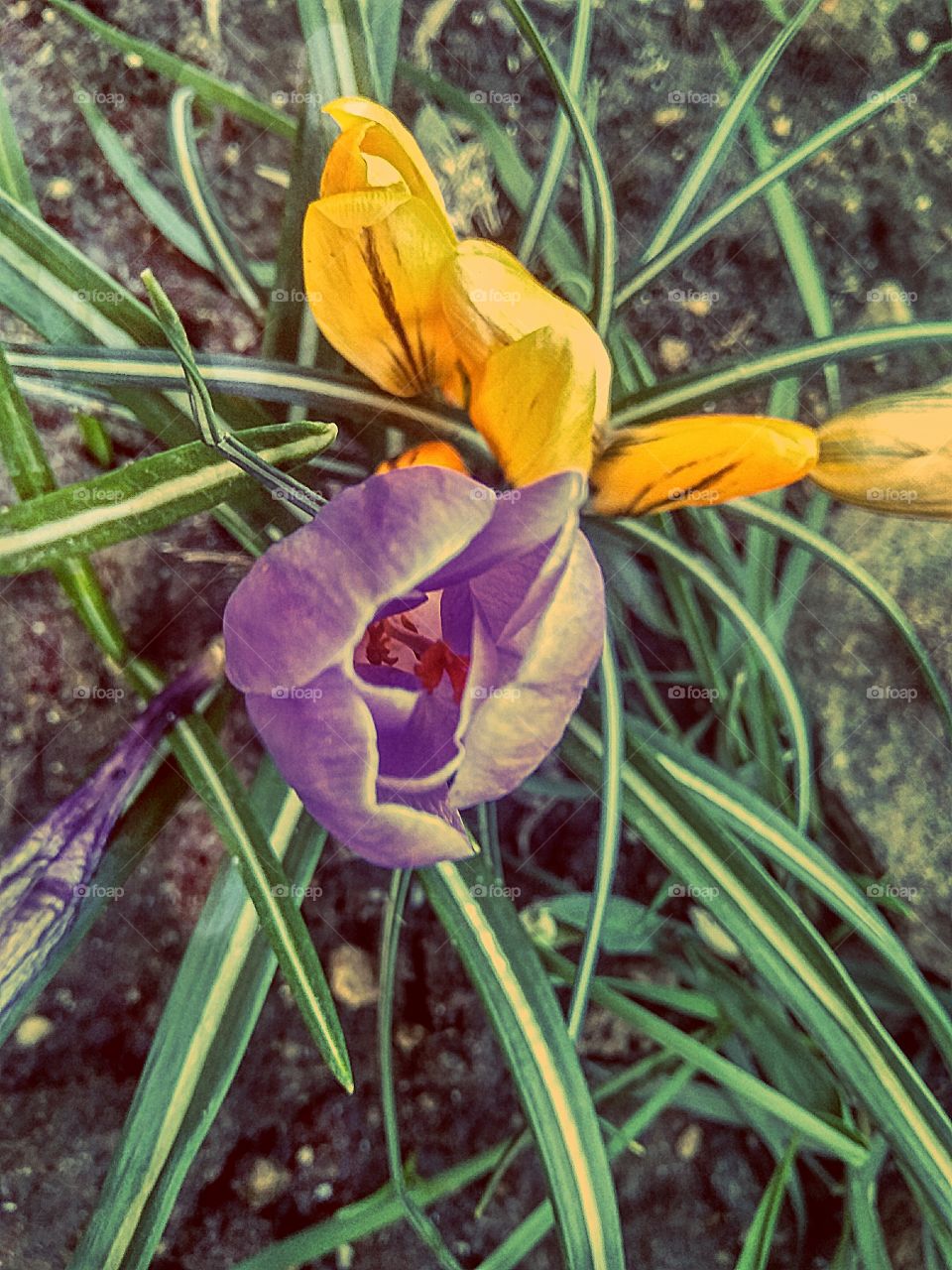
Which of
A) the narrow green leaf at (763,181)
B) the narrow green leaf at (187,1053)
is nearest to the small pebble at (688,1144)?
the narrow green leaf at (187,1053)

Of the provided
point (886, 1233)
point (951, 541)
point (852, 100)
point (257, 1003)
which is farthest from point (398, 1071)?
point (852, 100)

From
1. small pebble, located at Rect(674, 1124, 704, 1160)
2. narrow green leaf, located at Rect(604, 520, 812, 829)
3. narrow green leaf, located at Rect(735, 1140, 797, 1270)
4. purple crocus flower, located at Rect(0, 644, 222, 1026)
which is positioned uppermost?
purple crocus flower, located at Rect(0, 644, 222, 1026)

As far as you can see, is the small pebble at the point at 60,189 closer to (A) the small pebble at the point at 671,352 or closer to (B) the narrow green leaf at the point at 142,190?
(B) the narrow green leaf at the point at 142,190

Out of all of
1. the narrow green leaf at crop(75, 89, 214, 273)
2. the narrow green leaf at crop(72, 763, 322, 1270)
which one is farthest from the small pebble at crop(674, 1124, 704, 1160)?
the narrow green leaf at crop(75, 89, 214, 273)

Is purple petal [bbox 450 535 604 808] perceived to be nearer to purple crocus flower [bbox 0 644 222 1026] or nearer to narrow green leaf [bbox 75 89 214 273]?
purple crocus flower [bbox 0 644 222 1026]

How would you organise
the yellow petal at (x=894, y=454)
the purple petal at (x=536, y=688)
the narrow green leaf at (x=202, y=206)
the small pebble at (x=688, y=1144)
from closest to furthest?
the purple petal at (x=536, y=688) < the yellow petal at (x=894, y=454) < the narrow green leaf at (x=202, y=206) < the small pebble at (x=688, y=1144)

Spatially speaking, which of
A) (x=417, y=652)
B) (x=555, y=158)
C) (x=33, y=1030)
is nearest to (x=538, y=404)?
(x=417, y=652)
